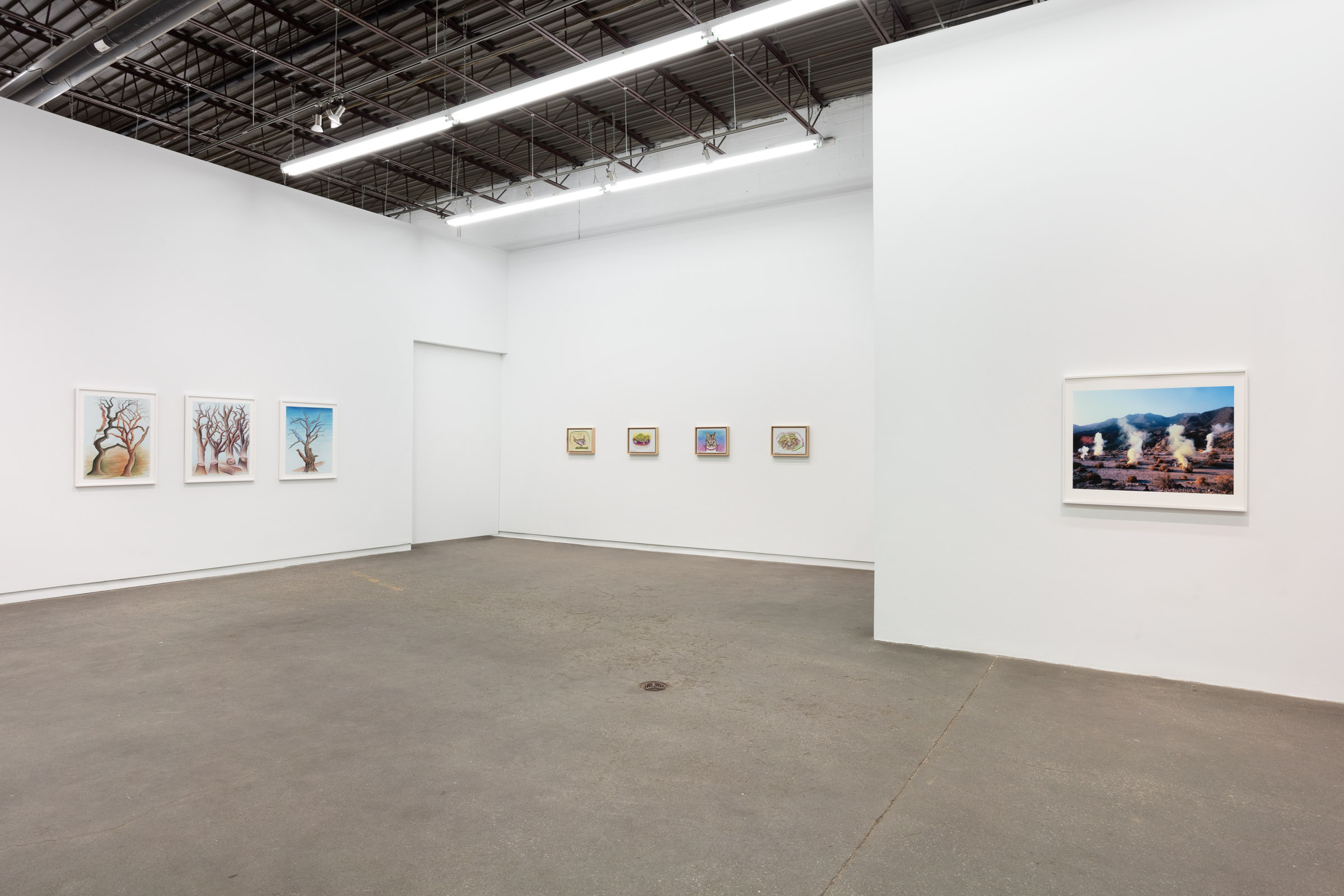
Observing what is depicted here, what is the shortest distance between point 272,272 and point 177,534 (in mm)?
4245

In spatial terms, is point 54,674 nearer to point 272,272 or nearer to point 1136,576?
point 272,272

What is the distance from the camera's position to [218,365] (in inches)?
419

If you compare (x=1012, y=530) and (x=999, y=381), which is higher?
(x=999, y=381)

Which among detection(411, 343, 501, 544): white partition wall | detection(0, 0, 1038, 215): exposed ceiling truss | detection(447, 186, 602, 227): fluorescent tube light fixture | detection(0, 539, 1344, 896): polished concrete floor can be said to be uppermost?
detection(0, 0, 1038, 215): exposed ceiling truss

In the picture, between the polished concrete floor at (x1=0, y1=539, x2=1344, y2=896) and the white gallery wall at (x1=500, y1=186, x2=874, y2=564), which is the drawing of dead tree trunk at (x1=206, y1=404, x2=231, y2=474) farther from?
the white gallery wall at (x1=500, y1=186, x2=874, y2=564)

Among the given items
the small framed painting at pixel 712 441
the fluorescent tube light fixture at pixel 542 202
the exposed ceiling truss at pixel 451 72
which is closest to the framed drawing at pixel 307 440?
the exposed ceiling truss at pixel 451 72

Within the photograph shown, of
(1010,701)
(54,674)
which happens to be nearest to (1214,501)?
(1010,701)

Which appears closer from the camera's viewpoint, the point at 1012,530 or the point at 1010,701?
the point at 1010,701

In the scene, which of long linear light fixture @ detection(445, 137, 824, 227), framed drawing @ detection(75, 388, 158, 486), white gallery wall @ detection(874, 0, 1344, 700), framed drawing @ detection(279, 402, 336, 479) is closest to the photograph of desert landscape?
white gallery wall @ detection(874, 0, 1344, 700)

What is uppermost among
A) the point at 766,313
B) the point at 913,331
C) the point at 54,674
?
the point at 766,313

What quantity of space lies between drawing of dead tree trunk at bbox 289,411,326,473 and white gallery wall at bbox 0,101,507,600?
0.91 ft

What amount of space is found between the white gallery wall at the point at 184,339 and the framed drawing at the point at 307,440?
154 mm

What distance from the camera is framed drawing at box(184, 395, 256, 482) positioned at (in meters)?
10.3

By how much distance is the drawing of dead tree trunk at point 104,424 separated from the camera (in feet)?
30.4
